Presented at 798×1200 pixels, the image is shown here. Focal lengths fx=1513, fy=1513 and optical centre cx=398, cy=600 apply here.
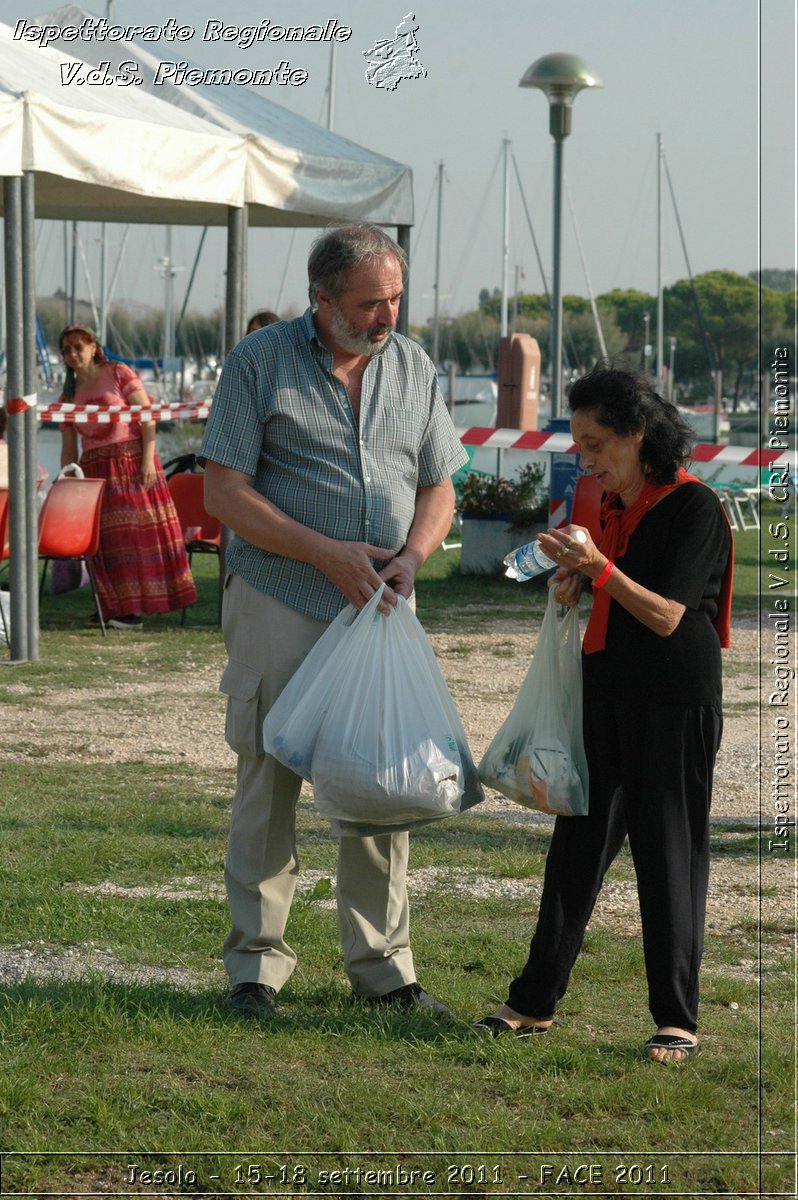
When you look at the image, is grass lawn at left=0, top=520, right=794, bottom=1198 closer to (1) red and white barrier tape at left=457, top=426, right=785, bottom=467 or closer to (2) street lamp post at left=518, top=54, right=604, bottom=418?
(1) red and white barrier tape at left=457, top=426, right=785, bottom=467

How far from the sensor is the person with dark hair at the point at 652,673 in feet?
11.2

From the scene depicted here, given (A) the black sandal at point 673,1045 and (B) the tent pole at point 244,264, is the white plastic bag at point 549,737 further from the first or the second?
(B) the tent pole at point 244,264

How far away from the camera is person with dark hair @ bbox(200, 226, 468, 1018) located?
12.1 feet

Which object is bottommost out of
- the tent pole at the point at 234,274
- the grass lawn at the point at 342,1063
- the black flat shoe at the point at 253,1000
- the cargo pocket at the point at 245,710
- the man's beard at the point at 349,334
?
the grass lawn at the point at 342,1063

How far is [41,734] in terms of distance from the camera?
7.29 metres

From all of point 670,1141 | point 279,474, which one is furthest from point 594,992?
point 279,474

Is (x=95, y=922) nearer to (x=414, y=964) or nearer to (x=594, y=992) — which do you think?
(x=414, y=964)

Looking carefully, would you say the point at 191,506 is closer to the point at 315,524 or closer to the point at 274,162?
the point at 274,162

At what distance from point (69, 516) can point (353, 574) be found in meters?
6.49

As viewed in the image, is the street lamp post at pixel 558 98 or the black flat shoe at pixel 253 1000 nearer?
the black flat shoe at pixel 253 1000

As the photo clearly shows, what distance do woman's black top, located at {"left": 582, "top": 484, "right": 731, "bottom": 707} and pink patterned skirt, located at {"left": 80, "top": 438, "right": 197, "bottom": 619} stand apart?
7.19 metres

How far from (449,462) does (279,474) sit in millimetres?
497

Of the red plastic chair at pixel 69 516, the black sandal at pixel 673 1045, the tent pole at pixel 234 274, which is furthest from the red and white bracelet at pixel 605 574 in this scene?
the tent pole at pixel 234 274

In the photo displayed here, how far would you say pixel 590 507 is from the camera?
3.73 meters
